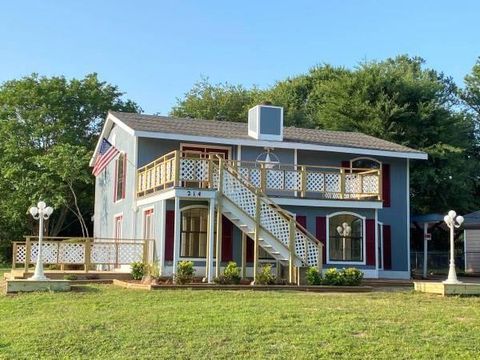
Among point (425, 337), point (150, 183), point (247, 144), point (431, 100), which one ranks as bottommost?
point (425, 337)

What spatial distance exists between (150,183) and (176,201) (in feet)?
8.02

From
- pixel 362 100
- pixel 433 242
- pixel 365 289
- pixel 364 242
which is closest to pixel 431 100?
pixel 362 100

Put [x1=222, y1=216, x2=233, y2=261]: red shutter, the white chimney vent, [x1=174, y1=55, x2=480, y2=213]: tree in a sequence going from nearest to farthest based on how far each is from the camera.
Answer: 1. [x1=222, y1=216, x2=233, y2=261]: red shutter
2. the white chimney vent
3. [x1=174, y1=55, x2=480, y2=213]: tree

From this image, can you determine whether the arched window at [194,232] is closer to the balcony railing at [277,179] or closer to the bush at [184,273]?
the balcony railing at [277,179]

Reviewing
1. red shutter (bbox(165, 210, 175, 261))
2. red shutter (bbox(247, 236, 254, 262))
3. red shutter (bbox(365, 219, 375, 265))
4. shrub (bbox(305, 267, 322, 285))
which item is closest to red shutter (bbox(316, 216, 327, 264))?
red shutter (bbox(365, 219, 375, 265))

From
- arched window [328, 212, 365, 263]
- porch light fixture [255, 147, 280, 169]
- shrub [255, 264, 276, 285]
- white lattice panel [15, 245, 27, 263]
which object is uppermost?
porch light fixture [255, 147, 280, 169]

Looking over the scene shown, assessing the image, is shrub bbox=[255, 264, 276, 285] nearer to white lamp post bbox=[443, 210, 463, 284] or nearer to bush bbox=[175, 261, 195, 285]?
bush bbox=[175, 261, 195, 285]

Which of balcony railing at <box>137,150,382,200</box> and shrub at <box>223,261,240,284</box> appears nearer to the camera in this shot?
shrub at <box>223,261,240,284</box>

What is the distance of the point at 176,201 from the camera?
693 inches

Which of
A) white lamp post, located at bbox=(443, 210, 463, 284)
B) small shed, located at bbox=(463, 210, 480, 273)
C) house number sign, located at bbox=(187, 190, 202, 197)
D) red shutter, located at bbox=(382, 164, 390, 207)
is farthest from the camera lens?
small shed, located at bbox=(463, 210, 480, 273)

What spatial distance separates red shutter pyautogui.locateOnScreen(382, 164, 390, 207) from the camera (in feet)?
76.3

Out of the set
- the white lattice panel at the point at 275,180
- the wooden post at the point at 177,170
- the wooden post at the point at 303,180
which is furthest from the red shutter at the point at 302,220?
the wooden post at the point at 177,170

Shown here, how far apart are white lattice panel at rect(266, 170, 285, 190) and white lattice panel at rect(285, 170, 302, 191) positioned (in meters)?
0.18

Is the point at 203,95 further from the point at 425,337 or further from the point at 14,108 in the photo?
the point at 425,337
